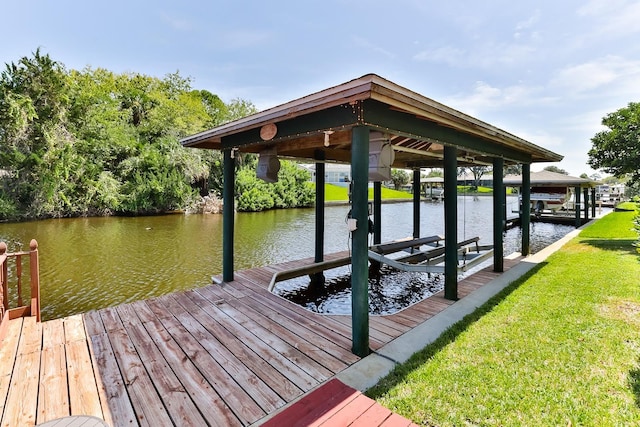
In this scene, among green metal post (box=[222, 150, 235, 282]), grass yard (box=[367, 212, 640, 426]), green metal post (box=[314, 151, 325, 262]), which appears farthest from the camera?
green metal post (box=[314, 151, 325, 262])

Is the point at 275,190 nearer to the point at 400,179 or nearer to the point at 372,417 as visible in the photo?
the point at 372,417

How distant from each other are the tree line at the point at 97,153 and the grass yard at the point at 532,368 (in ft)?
61.6

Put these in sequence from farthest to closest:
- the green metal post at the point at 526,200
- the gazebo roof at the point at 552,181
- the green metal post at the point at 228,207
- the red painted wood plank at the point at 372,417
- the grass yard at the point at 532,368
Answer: the gazebo roof at the point at 552,181 → the green metal post at the point at 526,200 → the green metal post at the point at 228,207 → the grass yard at the point at 532,368 → the red painted wood plank at the point at 372,417

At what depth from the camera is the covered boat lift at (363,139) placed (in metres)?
2.71

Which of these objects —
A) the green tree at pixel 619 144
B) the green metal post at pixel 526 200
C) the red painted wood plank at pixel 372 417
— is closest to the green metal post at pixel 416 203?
the green metal post at pixel 526 200

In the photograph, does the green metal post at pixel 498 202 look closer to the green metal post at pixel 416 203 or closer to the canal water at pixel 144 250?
the canal water at pixel 144 250

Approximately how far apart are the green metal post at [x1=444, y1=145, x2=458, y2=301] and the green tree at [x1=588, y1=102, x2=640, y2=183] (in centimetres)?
686

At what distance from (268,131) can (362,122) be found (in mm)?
1596

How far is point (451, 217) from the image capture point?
167 inches

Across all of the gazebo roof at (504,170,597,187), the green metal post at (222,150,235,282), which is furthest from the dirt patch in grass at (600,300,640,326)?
the gazebo roof at (504,170,597,187)

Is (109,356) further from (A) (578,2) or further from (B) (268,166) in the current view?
(A) (578,2)

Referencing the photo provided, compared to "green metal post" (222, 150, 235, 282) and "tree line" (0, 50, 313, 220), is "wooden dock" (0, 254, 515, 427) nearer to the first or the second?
"green metal post" (222, 150, 235, 282)

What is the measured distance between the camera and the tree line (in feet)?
48.6

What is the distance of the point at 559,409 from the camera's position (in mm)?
2053
